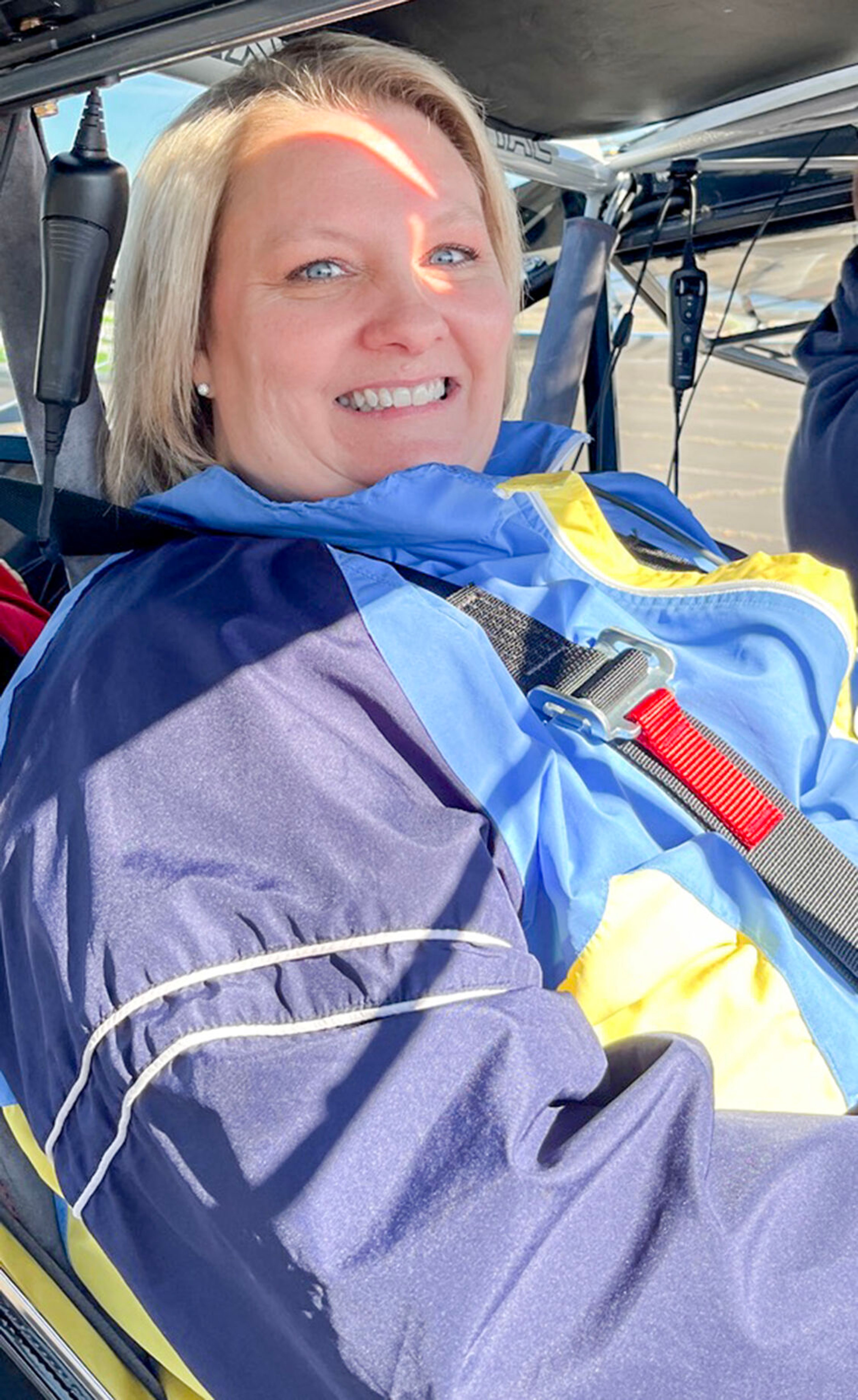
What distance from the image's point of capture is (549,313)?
2.27 metres

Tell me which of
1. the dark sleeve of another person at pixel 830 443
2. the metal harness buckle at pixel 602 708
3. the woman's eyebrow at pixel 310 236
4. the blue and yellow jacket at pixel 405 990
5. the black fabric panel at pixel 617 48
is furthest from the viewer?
the dark sleeve of another person at pixel 830 443

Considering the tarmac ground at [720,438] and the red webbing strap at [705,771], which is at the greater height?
the red webbing strap at [705,771]

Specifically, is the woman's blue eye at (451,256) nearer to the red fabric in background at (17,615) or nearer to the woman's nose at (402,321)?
the woman's nose at (402,321)

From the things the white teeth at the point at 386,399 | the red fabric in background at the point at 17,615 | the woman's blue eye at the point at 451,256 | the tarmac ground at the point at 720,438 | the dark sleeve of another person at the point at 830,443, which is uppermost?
the woman's blue eye at the point at 451,256

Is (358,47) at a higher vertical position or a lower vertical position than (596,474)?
higher

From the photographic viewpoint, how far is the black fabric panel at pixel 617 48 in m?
1.57

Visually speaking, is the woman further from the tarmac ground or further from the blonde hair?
the tarmac ground

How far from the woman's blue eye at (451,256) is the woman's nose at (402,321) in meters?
0.06

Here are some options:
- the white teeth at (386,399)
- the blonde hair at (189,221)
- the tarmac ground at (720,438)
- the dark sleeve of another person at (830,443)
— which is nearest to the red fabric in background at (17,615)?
the blonde hair at (189,221)

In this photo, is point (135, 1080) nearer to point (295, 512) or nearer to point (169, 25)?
point (295, 512)

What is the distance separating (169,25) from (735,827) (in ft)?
2.18

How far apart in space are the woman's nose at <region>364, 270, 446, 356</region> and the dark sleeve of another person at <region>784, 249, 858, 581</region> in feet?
2.29


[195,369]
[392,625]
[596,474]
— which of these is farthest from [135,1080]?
[596,474]

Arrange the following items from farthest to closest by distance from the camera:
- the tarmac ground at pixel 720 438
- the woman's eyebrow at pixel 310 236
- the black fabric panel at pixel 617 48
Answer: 1. the tarmac ground at pixel 720 438
2. the black fabric panel at pixel 617 48
3. the woman's eyebrow at pixel 310 236
